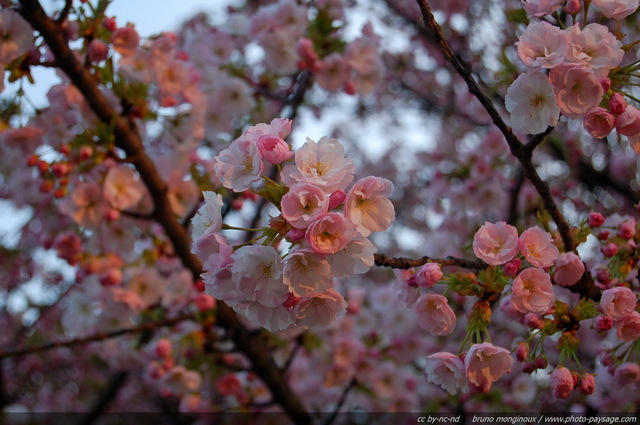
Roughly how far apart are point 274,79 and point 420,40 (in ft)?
5.92

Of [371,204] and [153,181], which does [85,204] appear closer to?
[153,181]

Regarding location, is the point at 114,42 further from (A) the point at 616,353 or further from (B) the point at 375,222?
(A) the point at 616,353

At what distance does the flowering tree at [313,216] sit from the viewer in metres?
1.30

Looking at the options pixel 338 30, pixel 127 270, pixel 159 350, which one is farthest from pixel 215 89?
pixel 159 350

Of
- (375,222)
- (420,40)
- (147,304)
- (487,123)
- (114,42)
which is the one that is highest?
(114,42)

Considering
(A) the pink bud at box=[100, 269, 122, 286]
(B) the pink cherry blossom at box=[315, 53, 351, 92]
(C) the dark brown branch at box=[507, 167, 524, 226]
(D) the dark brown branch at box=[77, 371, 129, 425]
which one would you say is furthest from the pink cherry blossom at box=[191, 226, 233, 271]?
(D) the dark brown branch at box=[77, 371, 129, 425]

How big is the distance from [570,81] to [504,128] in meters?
0.23

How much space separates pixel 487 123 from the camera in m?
4.20

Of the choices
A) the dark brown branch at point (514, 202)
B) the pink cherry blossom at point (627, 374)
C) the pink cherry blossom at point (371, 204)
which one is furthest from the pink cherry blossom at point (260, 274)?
the dark brown branch at point (514, 202)

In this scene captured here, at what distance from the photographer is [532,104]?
1.42 metres

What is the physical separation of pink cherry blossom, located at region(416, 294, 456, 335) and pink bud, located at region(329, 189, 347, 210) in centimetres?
45

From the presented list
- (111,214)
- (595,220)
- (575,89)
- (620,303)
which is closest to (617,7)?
(575,89)

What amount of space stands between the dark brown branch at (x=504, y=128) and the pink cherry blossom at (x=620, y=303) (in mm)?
232

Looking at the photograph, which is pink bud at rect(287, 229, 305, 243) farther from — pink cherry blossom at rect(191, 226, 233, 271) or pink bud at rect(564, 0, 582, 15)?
pink bud at rect(564, 0, 582, 15)
